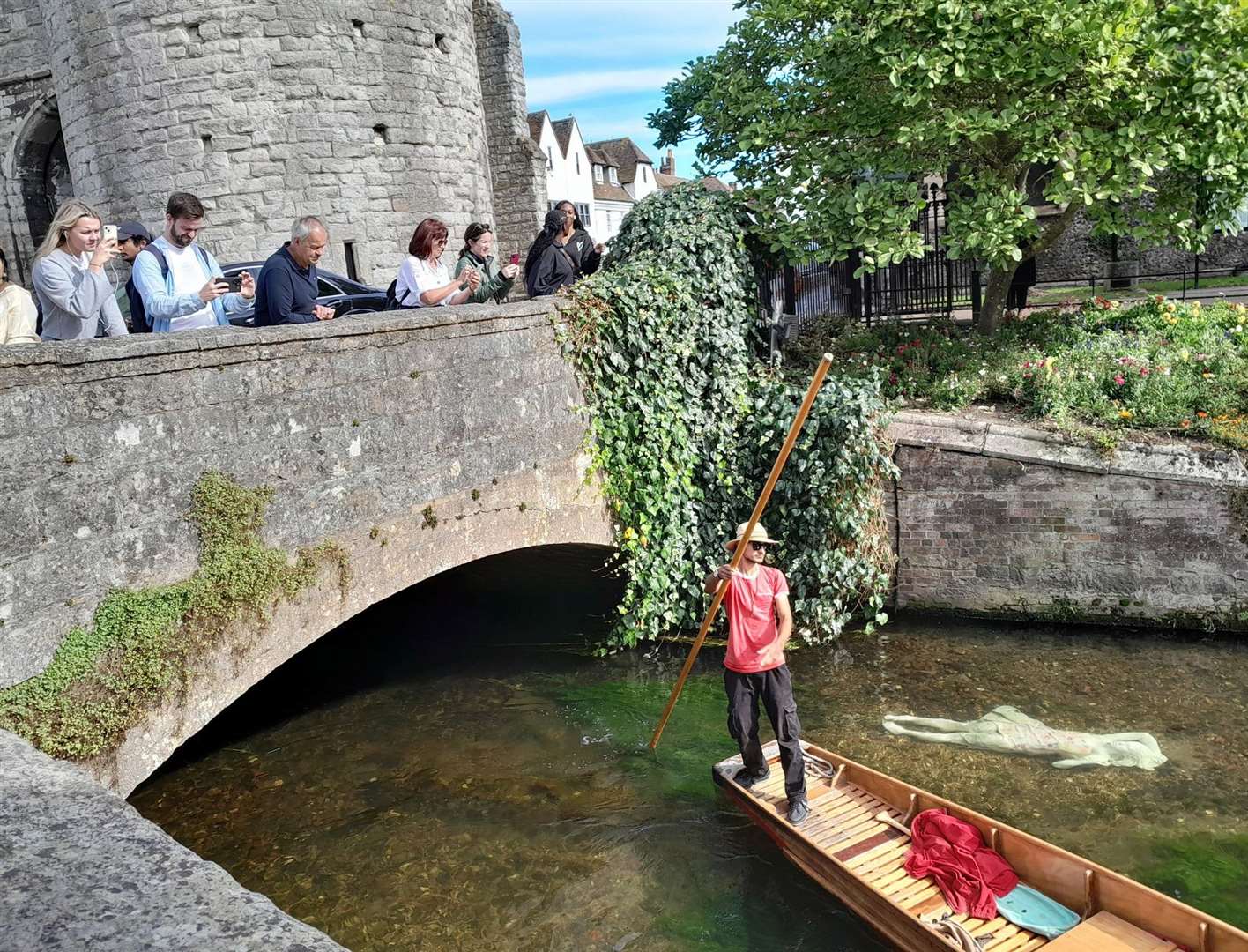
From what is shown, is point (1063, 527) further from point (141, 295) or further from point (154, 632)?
point (141, 295)

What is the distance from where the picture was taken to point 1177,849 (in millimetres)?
6387

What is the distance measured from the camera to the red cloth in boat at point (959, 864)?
5566 millimetres

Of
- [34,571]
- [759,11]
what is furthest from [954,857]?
[759,11]

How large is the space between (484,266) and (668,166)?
6143 centimetres

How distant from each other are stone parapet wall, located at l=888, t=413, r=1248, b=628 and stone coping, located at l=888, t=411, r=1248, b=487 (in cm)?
1

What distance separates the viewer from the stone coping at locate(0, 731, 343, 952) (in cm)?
213

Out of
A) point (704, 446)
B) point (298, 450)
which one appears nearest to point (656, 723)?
point (704, 446)

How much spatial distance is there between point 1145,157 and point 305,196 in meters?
11.3

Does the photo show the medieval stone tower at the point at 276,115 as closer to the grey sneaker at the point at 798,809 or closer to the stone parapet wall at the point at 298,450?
the stone parapet wall at the point at 298,450

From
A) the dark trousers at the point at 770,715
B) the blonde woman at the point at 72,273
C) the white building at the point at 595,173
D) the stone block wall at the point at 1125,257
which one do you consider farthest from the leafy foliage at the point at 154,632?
the white building at the point at 595,173

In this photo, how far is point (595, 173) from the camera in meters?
55.8

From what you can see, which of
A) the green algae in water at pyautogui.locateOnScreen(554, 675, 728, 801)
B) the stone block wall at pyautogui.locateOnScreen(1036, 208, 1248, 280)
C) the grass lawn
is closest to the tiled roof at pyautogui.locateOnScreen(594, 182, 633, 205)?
the stone block wall at pyautogui.locateOnScreen(1036, 208, 1248, 280)

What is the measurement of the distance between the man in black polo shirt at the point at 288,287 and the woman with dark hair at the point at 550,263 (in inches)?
123

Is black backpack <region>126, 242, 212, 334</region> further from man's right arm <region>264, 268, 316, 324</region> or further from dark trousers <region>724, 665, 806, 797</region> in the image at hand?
dark trousers <region>724, 665, 806, 797</region>
